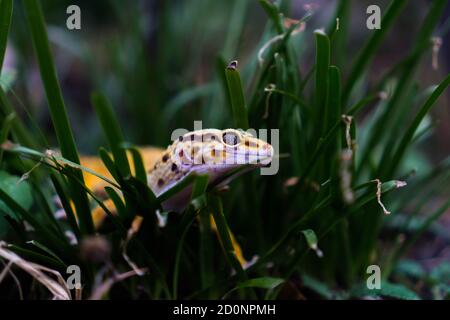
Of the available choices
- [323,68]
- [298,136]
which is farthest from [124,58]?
[323,68]

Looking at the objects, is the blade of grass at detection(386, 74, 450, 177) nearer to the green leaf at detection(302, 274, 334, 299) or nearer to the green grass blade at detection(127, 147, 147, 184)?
the green leaf at detection(302, 274, 334, 299)

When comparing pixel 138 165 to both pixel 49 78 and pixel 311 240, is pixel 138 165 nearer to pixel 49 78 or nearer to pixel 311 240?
pixel 49 78

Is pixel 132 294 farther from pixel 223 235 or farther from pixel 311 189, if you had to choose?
pixel 311 189

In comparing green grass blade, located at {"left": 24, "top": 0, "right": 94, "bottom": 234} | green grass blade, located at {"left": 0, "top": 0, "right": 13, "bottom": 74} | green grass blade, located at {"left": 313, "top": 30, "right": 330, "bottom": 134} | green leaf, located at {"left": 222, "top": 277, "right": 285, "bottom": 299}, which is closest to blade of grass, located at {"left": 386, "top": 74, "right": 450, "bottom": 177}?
green grass blade, located at {"left": 313, "top": 30, "right": 330, "bottom": 134}

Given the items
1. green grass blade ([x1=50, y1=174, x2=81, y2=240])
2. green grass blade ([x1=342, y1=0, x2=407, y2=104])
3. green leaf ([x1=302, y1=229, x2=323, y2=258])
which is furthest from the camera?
green grass blade ([x1=342, y1=0, x2=407, y2=104])

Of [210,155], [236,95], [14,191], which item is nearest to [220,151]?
[210,155]

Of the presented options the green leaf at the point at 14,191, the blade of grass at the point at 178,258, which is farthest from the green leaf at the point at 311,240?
the green leaf at the point at 14,191
